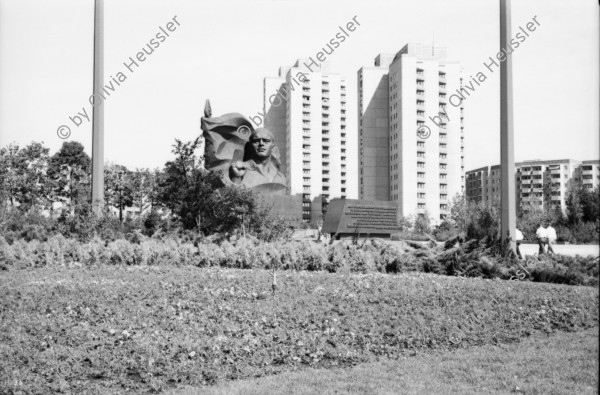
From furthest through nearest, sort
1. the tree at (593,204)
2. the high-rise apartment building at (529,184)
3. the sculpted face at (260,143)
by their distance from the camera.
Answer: the high-rise apartment building at (529,184), the sculpted face at (260,143), the tree at (593,204)

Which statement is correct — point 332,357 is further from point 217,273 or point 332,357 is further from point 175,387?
point 217,273

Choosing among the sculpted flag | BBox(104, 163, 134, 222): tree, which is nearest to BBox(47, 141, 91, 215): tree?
BBox(104, 163, 134, 222): tree

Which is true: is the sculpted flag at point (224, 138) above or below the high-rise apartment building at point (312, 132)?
below

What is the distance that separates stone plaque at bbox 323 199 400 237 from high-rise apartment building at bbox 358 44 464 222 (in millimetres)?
53008

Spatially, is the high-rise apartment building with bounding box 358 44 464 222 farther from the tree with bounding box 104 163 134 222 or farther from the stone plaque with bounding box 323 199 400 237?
the stone plaque with bounding box 323 199 400 237

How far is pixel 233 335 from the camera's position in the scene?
6816 mm

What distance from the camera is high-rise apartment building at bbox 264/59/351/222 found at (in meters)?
95.1

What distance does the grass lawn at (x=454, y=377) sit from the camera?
16.6 feet

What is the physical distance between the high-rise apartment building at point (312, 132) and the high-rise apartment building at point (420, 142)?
843cm

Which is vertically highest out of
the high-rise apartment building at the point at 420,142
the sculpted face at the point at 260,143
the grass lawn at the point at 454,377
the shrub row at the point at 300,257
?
the high-rise apartment building at the point at 420,142

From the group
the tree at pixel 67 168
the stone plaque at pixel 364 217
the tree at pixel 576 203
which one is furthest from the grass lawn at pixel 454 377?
the tree at pixel 67 168

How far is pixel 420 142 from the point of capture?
276 feet

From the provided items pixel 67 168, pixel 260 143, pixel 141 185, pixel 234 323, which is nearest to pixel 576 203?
pixel 234 323

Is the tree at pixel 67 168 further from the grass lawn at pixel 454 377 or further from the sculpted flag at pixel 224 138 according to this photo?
the grass lawn at pixel 454 377
